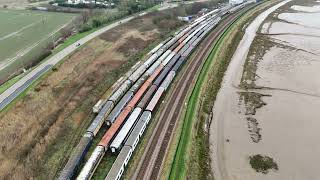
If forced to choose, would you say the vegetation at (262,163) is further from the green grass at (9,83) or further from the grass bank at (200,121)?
the green grass at (9,83)

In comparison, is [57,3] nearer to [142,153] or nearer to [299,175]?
[142,153]

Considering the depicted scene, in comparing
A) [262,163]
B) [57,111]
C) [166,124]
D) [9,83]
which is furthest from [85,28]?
[262,163]

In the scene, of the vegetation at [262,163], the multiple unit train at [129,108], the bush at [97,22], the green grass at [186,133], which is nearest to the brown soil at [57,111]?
the multiple unit train at [129,108]

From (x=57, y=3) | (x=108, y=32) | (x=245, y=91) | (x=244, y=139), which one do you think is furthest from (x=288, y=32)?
(x=57, y=3)

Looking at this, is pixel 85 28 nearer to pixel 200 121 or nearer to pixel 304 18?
pixel 200 121

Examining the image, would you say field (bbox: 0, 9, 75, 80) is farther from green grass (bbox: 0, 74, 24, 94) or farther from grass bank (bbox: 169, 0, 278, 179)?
grass bank (bbox: 169, 0, 278, 179)

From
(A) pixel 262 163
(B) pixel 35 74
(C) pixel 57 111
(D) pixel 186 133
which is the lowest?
(C) pixel 57 111

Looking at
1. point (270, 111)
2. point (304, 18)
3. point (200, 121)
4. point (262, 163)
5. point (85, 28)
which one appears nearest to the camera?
point (262, 163)
